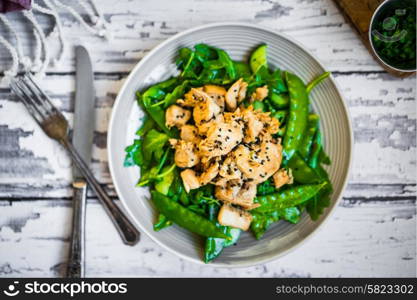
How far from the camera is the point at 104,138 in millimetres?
1707

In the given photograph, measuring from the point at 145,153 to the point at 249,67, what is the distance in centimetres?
56

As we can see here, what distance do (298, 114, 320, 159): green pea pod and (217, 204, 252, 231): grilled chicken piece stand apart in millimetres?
356

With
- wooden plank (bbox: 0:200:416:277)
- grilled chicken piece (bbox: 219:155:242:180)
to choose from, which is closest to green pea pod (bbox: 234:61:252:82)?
grilled chicken piece (bbox: 219:155:242:180)

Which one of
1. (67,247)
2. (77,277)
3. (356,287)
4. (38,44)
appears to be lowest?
(356,287)

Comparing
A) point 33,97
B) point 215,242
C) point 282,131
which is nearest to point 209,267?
point 215,242

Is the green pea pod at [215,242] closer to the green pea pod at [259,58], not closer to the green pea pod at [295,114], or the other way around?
the green pea pod at [295,114]

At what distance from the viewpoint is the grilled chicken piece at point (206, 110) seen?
1443mm

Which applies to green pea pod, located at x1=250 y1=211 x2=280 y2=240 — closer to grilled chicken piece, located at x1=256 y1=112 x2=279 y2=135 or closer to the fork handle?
grilled chicken piece, located at x1=256 y1=112 x2=279 y2=135

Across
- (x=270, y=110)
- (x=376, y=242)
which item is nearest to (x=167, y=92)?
(x=270, y=110)

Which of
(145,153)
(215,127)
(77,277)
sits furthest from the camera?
(77,277)

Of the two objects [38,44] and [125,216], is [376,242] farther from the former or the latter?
[38,44]

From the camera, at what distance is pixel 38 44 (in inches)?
65.2

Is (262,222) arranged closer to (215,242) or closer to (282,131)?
(215,242)

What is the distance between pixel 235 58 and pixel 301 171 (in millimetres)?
547
